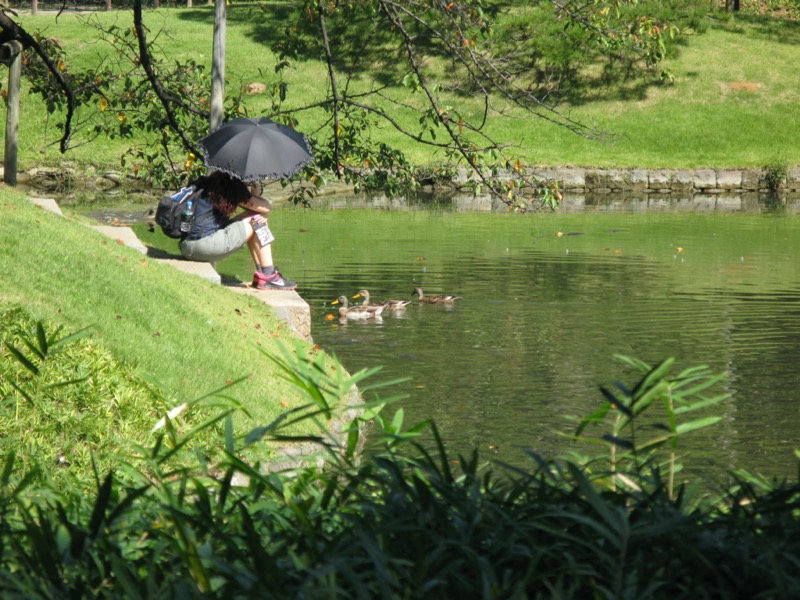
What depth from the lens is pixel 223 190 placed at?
12172 mm

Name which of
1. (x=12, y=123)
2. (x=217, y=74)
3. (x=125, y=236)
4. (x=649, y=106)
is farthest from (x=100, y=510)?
(x=649, y=106)

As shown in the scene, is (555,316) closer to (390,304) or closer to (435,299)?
(435,299)

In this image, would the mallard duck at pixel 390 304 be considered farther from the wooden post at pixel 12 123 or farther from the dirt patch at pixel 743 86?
the dirt patch at pixel 743 86

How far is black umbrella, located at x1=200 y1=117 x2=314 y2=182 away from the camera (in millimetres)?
11508

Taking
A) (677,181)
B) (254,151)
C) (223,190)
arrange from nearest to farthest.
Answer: (254,151), (223,190), (677,181)

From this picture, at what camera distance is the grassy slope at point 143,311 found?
7461mm

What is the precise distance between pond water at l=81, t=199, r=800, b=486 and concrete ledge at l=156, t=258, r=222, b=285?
1.44m

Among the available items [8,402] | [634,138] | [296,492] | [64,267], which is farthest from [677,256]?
[634,138]

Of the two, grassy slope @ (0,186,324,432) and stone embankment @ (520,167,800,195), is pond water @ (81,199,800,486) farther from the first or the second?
stone embankment @ (520,167,800,195)

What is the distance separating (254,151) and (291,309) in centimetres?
171

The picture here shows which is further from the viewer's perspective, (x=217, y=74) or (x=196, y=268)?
(x=217, y=74)

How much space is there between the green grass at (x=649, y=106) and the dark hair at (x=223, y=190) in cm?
2171

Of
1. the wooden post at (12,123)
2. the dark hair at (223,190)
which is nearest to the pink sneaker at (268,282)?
the dark hair at (223,190)

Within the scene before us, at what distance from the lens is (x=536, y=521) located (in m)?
2.58
